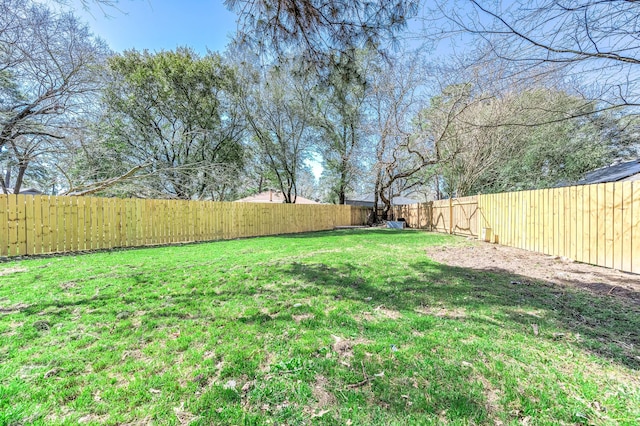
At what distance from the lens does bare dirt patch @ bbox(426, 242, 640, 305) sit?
359 centimetres

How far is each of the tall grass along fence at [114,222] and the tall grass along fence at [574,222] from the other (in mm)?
9069

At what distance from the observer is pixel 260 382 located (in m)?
1.66

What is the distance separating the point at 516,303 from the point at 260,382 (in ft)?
9.80

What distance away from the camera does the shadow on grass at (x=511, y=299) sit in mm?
2268

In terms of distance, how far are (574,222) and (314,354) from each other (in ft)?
20.4

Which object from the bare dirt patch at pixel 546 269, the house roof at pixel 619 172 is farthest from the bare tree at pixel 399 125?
the bare dirt patch at pixel 546 269

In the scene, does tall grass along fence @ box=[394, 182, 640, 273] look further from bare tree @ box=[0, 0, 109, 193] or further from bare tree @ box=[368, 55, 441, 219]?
bare tree @ box=[0, 0, 109, 193]

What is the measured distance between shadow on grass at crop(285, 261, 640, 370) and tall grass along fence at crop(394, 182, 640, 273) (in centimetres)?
190

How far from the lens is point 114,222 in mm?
7348

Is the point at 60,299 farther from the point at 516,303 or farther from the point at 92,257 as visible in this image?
the point at 516,303

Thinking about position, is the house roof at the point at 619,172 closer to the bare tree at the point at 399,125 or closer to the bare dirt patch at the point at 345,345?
the bare tree at the point at 399,125

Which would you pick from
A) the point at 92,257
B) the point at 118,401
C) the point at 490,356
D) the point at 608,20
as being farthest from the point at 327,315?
the point at 92,257

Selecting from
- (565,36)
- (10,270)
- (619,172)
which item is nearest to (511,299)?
(565,36)

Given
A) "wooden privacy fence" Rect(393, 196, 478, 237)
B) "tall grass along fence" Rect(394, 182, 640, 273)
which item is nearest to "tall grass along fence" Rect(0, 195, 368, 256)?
"wooden privacy fence" Rect(393, 196, 478, 237)
